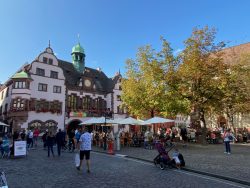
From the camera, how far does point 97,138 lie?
25594 mm

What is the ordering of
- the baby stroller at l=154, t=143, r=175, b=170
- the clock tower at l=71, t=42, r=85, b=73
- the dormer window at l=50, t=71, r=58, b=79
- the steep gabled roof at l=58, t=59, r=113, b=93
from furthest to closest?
the clock tower at l=71, t=42, r=85, b=73
the steep gabled roof at l=58, t=59, r=113, b=93
the dormer window at l=50, t=71, r=58, b=79
the baby stroller at l=154, t=143, r=175, b=170

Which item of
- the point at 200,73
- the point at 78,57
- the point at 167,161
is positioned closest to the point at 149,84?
the point at 200,73

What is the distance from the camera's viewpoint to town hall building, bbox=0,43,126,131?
113 feet

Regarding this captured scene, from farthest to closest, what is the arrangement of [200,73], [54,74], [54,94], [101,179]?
[54,74]
[54,94]
[200,73]
[101,179]

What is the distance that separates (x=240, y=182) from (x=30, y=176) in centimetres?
842

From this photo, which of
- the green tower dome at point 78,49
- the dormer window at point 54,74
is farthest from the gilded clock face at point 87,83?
the green tower dome at point 78,49

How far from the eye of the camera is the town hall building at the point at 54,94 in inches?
1355

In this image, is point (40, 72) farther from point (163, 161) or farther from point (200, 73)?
point (163, 161)

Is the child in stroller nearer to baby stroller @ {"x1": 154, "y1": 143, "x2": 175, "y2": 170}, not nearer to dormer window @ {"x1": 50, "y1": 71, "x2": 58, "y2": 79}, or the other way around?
baby stroller @ {"x1": 154, "y1": 143, "x2": 175, "y2": 170}

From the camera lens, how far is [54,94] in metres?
38.3

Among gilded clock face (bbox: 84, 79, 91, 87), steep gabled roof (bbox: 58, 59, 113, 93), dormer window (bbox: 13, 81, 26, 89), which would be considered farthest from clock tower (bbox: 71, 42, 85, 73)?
dormer window (bbox: 13, 81, 26, 89)

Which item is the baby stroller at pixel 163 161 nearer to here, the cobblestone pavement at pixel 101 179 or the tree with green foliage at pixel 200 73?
the cobblestone pavement at pixel 101 179

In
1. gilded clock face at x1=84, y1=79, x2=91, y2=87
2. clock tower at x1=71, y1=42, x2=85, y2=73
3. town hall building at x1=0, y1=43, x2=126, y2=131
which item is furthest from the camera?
clock tower at x1=71, y1=42, x2=85, y2=73

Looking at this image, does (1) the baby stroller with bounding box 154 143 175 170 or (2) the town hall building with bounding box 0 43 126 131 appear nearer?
(1) the baby stroller with bounding box 154 143 175 170
